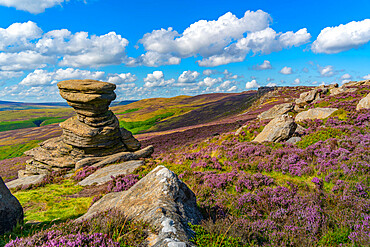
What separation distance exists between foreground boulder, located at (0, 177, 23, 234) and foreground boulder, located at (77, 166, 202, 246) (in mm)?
3288

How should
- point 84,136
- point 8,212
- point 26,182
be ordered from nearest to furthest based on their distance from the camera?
point 8,212 → point 26,182 → point 84,136

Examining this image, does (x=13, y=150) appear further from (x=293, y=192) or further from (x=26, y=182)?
(x=293, y=192)

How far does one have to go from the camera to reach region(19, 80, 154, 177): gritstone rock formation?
80.9 ft

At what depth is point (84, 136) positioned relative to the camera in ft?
80.3

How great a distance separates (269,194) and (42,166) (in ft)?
98.1

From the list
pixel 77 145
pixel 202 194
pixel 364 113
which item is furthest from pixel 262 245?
pixel 77 145

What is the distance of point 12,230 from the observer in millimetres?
6816

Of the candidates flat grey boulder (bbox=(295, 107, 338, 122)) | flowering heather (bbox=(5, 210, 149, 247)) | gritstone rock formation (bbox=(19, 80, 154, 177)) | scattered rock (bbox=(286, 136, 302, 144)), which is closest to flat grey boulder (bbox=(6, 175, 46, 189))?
gritstone rock formation (bbox=(19, 80, 154, 177))

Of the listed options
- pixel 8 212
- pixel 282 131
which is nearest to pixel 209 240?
pixel 8 212

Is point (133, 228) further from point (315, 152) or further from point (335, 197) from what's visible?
point (315, 152)

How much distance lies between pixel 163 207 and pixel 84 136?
23.0 m

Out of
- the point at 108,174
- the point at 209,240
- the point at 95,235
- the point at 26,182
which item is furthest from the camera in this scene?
the point at 26,182

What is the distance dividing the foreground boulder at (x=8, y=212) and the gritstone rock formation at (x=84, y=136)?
16.3 metres

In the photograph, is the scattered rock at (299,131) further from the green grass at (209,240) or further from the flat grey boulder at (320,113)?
the green grass at (209,240)
